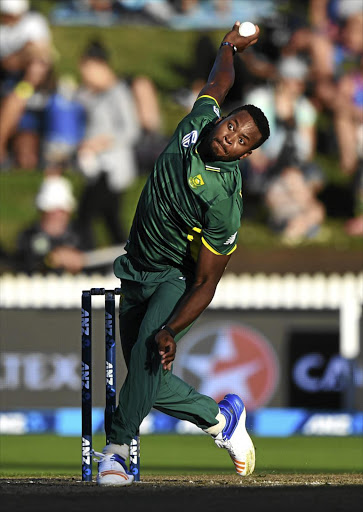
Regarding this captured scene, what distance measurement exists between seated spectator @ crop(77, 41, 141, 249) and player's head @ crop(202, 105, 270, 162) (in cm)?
847

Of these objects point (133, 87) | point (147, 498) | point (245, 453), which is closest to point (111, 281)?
point (133, 87)

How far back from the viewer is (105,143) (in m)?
15.1

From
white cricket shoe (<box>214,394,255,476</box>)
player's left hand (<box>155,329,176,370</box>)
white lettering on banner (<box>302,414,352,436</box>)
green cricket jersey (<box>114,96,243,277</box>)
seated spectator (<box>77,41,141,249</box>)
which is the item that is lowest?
white lettering on banner (<box>302,414,352,436</box>)

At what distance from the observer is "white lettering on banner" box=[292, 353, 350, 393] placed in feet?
43.7

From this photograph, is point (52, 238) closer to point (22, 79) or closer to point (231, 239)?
point (22, 79)

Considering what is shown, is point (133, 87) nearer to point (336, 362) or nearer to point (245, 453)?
point (336, 362)

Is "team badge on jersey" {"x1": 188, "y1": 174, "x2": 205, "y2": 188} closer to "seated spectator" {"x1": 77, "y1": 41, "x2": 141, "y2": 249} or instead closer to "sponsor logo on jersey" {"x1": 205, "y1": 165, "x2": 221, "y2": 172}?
"sponsor logo on jersey" {"x1": 205, "y1": 165, "x2": 221, "y2": 172}

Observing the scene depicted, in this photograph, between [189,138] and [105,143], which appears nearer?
[189,138]

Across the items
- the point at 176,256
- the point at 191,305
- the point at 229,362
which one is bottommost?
the point at 229,362

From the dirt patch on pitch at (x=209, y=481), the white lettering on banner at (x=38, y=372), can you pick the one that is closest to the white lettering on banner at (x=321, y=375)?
the white lettering on banner at (x=38, y=372)

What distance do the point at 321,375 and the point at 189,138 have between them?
7437 millimetres

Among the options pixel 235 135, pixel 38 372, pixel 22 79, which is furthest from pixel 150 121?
pixel 235 135

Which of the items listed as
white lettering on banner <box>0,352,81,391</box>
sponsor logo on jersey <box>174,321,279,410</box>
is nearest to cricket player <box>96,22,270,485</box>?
sponsor logo on jersey <box>174,321,279,410</box>

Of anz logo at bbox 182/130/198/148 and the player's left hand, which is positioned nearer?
the player's left hand
